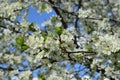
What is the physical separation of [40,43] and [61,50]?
39cm

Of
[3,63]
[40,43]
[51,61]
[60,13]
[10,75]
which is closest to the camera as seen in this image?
[40,43]

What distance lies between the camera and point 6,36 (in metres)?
7.41

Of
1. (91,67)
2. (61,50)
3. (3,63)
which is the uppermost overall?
(61,50)

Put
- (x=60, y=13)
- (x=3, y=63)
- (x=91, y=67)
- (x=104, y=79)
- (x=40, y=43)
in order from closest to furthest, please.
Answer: (x=40, y=43)
(x=91, y=67)
(x=104, y=79)
(x=3, y=63)
(x=60, y=13)

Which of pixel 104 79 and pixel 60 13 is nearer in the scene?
pixel 104 79

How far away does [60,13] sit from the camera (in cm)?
886

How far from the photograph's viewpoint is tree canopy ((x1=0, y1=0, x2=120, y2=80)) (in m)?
5.02

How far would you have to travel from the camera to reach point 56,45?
4.93 metres

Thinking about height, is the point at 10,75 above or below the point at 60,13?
below

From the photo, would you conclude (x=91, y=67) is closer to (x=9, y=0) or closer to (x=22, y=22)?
(x=22, y=22)

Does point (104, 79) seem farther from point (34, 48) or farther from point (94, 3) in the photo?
point (94, 3)

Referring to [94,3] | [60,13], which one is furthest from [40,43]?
[94,3]

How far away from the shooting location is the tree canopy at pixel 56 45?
A: 5023 millimetres

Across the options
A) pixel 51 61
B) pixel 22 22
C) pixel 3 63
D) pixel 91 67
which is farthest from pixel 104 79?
pixel 3 63
